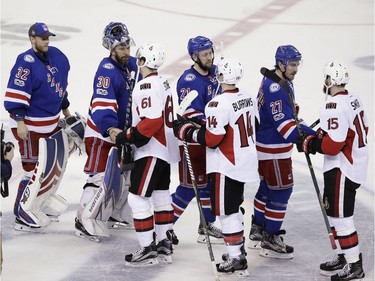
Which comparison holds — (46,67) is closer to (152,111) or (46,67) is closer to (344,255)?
(152,111)

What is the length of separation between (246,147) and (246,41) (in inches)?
176

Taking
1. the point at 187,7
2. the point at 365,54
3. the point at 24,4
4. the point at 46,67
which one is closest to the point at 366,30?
the point at 365,54

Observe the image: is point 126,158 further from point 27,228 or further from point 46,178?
point 27,228

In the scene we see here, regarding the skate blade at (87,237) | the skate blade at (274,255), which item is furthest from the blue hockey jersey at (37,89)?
the skate blade at (274,255)

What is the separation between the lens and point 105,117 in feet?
17.8

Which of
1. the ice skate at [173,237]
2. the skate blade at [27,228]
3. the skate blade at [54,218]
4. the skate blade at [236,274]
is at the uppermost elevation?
the skate blade at [54,218]

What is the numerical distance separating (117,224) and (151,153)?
0.84m

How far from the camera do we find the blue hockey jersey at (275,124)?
5.25 meters

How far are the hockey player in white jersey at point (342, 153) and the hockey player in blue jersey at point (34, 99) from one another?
4.96 ft

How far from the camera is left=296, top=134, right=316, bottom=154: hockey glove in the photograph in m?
5.07

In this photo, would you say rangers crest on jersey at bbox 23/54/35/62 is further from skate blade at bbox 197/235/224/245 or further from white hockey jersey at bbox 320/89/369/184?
white hockey jersey at bbox 320/89/369/184

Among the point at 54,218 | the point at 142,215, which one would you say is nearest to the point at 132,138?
the point at 142,215

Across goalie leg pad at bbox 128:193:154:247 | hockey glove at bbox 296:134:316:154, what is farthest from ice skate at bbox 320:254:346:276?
goalie leg pad at bbox 128:193:154:247

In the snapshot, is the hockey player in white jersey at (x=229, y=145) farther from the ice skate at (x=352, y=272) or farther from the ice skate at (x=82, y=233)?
the ice skate at (x=82, y=233)
